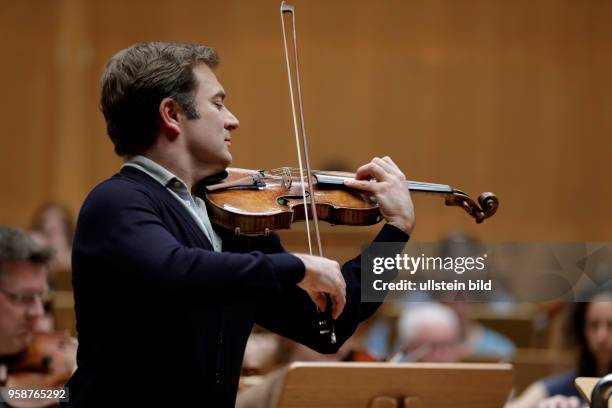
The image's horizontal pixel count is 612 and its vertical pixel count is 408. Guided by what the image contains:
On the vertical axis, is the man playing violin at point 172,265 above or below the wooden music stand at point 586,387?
above

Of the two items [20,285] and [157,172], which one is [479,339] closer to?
[20,285]

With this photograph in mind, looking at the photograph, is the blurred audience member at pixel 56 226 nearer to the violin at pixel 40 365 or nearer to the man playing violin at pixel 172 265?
the violin at pixel 40 365

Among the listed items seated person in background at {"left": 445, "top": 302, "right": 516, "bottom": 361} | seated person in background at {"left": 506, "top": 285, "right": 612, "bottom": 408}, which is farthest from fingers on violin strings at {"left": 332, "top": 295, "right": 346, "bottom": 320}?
seated person in background at {"left": 445, "top": 302, "right": 516, "bottom": 361}

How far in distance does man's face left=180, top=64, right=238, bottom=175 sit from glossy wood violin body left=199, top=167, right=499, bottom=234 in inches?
2.7

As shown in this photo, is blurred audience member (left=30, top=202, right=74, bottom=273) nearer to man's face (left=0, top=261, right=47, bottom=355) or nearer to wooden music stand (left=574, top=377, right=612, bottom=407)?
man's face (left=0, top=261, right=47, bottom=355)

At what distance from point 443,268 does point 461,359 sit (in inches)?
61.4

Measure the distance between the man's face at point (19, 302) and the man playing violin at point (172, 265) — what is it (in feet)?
2.94

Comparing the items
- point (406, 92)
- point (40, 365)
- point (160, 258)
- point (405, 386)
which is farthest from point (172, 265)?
point (406, 92)

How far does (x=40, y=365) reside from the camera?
2.54 m

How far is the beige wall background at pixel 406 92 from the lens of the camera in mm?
6074

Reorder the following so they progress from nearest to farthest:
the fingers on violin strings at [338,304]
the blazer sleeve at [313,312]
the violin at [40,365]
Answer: the fingers on violin strings at [338,304] < the blazer sleeve at [313,312] < the violin at [40,365]

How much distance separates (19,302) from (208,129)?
1107 mm

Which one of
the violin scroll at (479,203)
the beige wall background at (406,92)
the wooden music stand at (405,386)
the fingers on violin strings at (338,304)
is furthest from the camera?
the beige wall background at (406,92)

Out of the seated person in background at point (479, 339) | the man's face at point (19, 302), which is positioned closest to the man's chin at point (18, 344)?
the man's face at point (19, 302)
